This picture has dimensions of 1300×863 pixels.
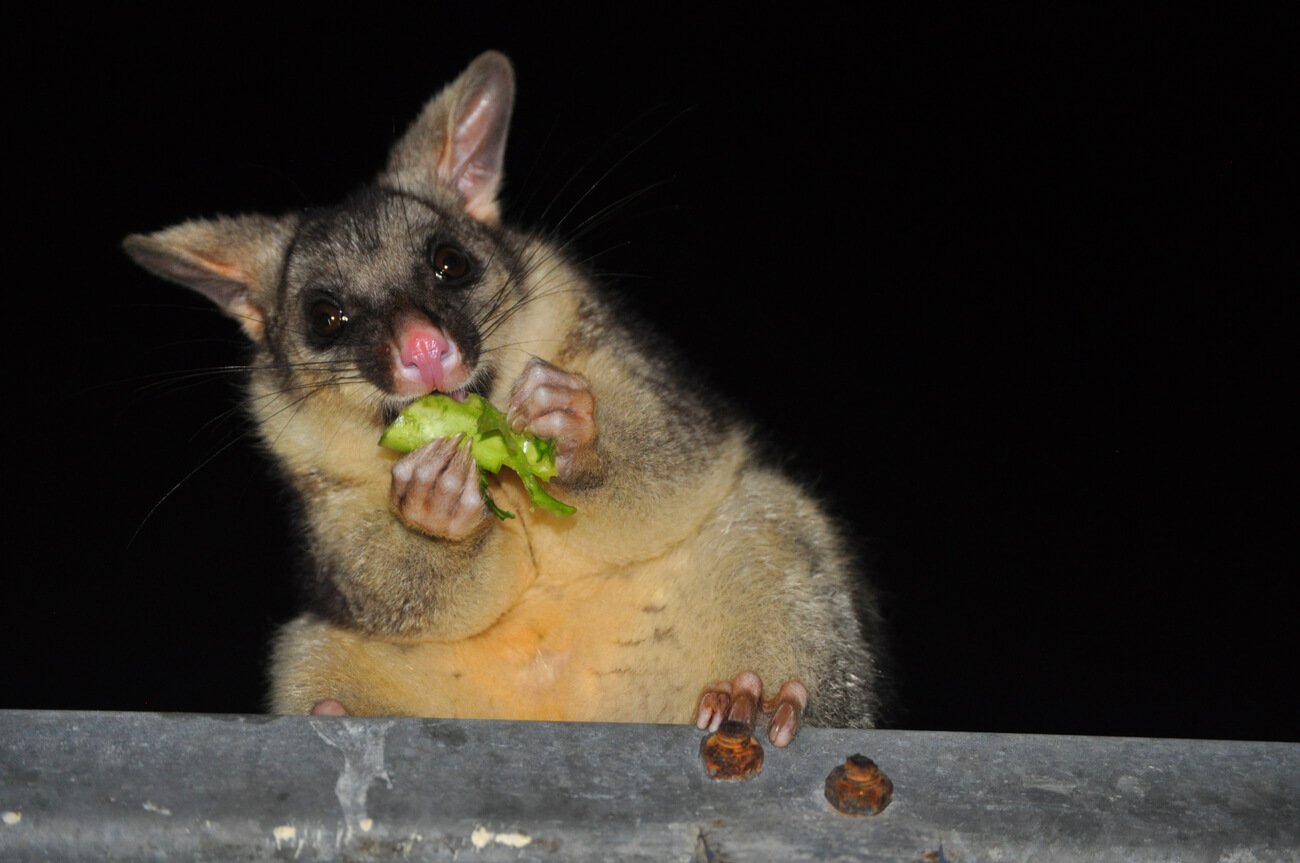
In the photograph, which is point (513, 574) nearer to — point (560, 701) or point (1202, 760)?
point (560, 701)

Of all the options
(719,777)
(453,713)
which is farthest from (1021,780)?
(453,713)

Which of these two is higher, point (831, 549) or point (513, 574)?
point (831, 549)

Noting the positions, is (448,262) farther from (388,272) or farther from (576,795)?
(576,795)

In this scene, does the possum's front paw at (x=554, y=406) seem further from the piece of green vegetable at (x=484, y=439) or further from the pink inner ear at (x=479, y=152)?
the pink inner ear at (x=479, y=152)

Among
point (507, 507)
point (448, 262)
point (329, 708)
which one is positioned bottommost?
point (329, 708)

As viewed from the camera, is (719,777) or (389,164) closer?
(719,777)

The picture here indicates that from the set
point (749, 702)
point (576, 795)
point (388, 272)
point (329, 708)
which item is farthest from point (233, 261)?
point (576, 795)

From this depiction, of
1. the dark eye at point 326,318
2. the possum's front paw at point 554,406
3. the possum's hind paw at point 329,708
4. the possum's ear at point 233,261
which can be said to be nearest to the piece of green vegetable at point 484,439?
the possum's front paw at point 554,406
